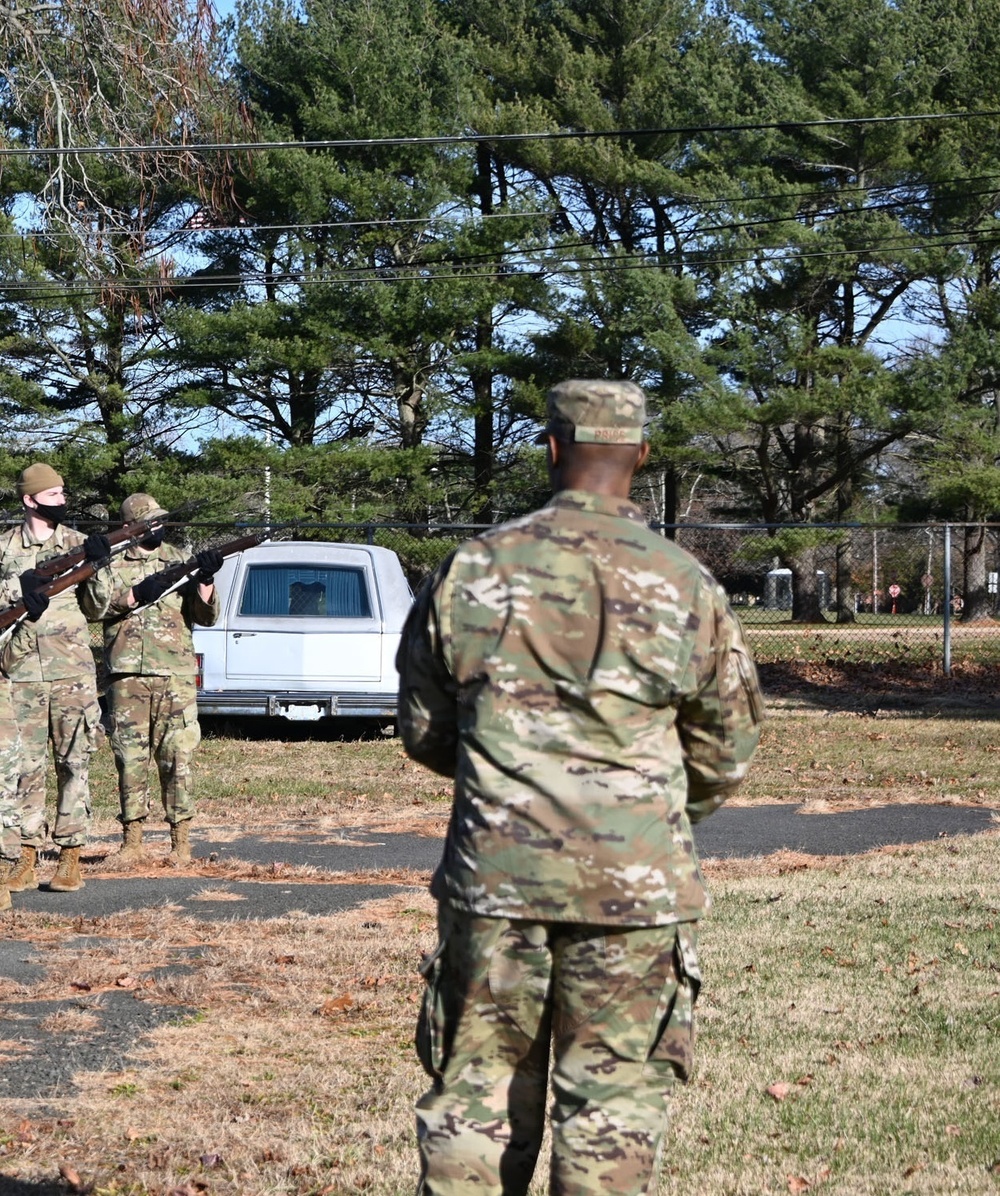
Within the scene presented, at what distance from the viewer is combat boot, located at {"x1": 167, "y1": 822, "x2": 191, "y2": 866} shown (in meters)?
9.28

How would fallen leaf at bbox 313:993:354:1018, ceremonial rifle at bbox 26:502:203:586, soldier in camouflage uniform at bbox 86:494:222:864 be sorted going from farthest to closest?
soldier in camouflage uniform at bbox 86:494:222:864, ceremonial rifle at bbox 26:502:203:586, fallen leaf at bbox 313:993:354:1018

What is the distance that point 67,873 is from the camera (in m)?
8.39

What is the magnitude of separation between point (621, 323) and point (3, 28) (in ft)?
59.4

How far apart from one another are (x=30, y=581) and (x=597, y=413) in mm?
5139

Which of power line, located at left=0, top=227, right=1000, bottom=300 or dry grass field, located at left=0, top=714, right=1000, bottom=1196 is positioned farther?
power line, located at left=0, top=227, right=1000, bottom=300

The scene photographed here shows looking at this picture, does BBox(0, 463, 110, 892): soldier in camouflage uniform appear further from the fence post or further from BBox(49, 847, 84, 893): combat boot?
the fence post

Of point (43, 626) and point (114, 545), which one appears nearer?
point (43, 626)

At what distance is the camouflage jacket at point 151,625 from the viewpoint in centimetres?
902

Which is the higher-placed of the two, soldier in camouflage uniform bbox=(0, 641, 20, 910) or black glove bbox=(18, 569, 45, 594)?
black glove bbox=(18, 569, 45, 594)

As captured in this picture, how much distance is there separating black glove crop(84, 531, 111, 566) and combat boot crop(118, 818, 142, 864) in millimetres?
1990

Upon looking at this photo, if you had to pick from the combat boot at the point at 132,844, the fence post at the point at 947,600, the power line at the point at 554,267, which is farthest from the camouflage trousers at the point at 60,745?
the power line at the point at 554,267

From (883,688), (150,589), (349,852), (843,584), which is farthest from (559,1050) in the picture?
(843,584)

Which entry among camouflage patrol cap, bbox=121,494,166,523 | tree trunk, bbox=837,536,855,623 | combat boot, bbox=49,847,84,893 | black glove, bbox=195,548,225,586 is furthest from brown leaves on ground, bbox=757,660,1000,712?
combat boot, bbox=49,847,84,893

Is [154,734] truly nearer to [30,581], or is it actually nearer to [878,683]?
[30,581]
